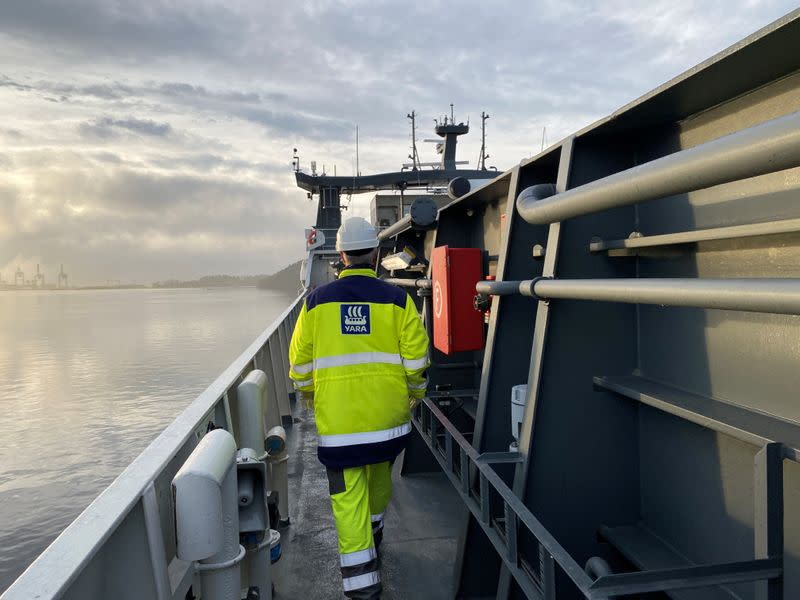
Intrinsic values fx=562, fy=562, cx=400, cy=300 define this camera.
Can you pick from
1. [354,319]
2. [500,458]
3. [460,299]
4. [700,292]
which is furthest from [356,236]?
[700,292]

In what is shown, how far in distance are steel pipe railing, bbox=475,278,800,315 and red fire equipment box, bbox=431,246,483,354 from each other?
1.39 m

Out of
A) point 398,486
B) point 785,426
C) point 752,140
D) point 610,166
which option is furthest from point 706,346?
point 398,486

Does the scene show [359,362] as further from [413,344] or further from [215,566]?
[215,566]

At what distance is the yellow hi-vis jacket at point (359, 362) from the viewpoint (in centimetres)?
286

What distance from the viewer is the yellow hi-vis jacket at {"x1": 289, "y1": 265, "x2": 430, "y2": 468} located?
286cm

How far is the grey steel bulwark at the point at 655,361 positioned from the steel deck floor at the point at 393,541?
414 mm

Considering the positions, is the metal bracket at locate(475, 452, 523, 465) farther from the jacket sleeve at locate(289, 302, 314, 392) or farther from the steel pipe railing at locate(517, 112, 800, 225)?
the steel pipe railing at locate(517, 112, 800, 225)

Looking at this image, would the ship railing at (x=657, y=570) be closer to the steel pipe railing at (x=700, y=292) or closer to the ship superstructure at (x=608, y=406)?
the ship superstructure at (x=608, y=406)

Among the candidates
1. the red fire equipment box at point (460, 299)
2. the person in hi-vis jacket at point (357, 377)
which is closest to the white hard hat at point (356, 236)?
the person in hi-vis jacket at point (357, 377)

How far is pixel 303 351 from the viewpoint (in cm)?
300

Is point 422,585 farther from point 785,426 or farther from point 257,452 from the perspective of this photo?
point 785,426

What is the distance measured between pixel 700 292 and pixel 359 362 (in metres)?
1.79

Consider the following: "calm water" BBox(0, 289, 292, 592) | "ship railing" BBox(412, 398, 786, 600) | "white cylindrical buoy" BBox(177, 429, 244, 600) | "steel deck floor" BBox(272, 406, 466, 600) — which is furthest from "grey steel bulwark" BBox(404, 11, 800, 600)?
"calm water" BBox(0, 289, 292, 592)

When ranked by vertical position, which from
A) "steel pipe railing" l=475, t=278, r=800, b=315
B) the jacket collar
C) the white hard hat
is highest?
the white hard hat
